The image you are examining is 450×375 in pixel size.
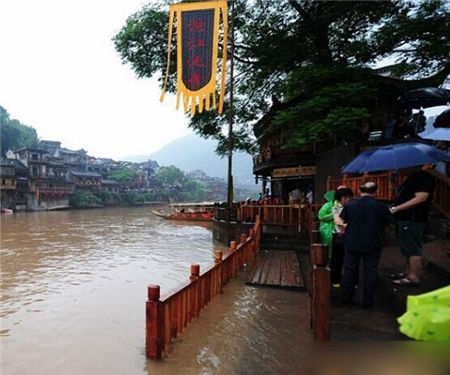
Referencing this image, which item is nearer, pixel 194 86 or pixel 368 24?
pixel 194 86

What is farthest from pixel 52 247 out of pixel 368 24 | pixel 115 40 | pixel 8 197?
pixel 8 197

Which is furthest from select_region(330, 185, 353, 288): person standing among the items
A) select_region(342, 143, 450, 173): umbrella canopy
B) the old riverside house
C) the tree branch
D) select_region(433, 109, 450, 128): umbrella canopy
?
the old riverside house

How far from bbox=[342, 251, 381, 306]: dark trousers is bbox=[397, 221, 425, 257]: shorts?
0.65 m

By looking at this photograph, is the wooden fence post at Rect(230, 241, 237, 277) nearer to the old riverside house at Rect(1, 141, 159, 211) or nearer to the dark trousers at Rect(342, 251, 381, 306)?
the dark trousers at Rect(342, 251, 381, 306)

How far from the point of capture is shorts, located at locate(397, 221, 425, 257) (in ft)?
15.0

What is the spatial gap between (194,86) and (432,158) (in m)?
5.94

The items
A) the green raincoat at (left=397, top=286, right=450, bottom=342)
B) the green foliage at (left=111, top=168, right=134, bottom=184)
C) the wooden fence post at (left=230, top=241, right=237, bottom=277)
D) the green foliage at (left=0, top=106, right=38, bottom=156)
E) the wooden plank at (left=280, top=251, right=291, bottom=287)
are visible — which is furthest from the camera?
the green foliage at (left=111, top=168, right=134, bottom=184)

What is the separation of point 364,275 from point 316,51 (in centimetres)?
1329

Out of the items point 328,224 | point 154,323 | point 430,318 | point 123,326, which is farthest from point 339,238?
point 430,318

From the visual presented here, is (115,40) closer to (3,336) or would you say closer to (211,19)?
(211,19)

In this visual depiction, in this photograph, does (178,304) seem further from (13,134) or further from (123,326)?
(13,134)

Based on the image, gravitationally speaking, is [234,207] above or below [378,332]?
above

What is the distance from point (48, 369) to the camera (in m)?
4.34

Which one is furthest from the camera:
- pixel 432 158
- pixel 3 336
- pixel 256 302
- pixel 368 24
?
pixel 368 24
